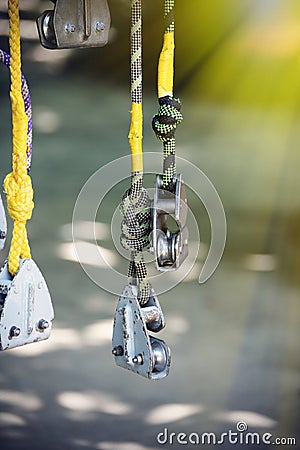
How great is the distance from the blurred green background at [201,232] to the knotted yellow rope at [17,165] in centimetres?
135

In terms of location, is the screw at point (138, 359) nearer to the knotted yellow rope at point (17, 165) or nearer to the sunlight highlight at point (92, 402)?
the knotted yellow rope at point (17, 165)

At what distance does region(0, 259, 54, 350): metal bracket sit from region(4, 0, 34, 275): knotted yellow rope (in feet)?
0.05

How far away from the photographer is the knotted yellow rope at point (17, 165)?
104 cm

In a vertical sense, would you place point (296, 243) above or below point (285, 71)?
below

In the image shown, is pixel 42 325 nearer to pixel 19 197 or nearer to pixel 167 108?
pixel 19 197

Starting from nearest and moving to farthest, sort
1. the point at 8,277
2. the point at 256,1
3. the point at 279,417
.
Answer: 1. the point at 8,277
2. the point at 256,1
3. the point at 279,417

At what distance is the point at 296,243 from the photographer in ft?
8.43

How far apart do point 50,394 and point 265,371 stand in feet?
2.05

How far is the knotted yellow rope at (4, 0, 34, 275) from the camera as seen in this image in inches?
41.0

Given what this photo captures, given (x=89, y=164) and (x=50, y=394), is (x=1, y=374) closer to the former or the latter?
(x=50, y=394)

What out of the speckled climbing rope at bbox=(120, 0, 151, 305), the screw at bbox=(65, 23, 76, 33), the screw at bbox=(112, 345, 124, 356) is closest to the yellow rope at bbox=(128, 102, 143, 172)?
the speckled climbing rope at bbox=(120, 0, 151, 305)

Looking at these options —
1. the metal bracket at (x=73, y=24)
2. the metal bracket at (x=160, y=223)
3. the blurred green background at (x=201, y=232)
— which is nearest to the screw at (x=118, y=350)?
the metal bracket at (x=160, y=223)

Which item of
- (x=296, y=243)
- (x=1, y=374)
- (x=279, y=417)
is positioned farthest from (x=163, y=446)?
(x=296, y=243)

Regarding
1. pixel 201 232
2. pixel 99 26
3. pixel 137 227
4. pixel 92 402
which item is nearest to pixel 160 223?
pixel 137 227
